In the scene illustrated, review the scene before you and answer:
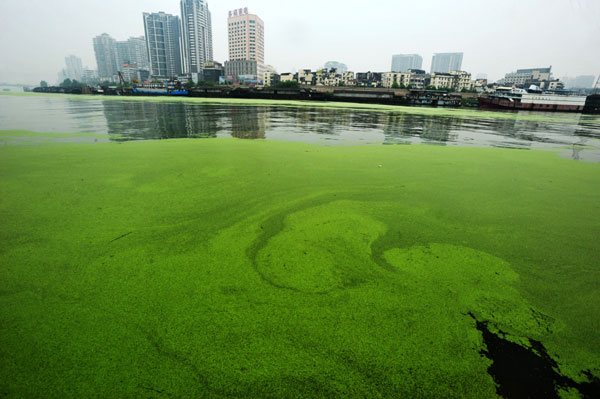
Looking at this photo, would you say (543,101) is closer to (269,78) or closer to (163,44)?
(269,78)

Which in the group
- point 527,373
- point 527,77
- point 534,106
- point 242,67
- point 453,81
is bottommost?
point 527,373

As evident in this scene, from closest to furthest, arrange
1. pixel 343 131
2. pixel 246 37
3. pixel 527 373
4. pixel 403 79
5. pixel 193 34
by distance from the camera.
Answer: pixel 527 373, pixel 343 131, pixel 403 79, pixel 246 37, pixel 193 34

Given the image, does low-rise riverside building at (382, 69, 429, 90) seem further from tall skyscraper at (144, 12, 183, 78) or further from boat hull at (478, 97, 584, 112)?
tall skyscraper at (144, 12, 183, 78)

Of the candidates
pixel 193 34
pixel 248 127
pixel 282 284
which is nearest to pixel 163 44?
pixel 193 34

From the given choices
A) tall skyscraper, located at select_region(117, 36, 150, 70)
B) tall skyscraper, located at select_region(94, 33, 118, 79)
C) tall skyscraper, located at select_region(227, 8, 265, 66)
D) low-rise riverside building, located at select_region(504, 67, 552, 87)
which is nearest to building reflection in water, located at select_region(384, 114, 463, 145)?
tall skyscraper, located at select_region(227, 8, 265, 66)

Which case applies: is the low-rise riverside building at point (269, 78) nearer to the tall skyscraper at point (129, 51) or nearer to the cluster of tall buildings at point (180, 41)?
the cluster of tall buildings at point (180, 41)

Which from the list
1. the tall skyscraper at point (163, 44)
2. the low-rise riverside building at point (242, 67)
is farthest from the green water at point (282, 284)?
the tall skyscraper at point (163, 44)
